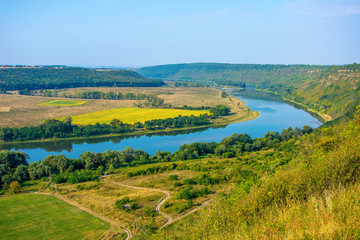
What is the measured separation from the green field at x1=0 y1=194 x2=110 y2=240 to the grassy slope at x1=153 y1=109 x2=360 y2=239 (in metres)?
9.80

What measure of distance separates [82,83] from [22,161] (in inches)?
3568

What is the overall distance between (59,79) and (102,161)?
3869 inches

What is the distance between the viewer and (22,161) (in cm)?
3797

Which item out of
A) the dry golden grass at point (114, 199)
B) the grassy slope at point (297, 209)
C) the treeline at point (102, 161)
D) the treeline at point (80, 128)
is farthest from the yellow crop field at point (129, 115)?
the grassy slope at point (297, 209)

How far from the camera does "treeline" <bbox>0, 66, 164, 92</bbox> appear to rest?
10744 centimetres

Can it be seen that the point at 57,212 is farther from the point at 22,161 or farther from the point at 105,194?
the point at 22,161

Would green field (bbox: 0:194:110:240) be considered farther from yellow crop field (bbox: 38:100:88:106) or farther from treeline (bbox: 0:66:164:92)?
treeline (bbox: 0:66:164:92)

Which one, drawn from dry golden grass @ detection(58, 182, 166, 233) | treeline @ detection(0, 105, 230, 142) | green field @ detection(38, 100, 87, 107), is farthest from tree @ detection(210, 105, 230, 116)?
dry golden grass @ detection(58, 182, 166, 233)

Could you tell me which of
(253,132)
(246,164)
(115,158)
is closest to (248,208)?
(246,164)

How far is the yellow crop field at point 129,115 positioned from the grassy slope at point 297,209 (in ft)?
172

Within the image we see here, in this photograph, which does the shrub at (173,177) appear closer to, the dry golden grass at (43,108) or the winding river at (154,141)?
the winding river at (154,141)

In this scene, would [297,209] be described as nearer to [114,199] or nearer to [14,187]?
[114,199]

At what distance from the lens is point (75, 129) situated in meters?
55.6

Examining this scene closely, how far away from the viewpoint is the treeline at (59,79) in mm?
107438
